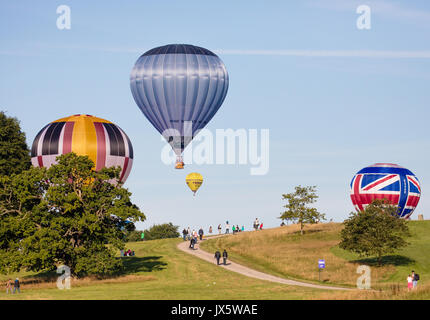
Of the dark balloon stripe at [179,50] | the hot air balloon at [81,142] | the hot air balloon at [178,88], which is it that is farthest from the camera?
the dark balloon stripe at [179,50]

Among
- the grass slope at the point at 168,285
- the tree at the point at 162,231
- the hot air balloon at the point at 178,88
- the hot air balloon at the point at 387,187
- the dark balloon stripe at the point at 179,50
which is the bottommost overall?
the grass slope at the point at 168,285

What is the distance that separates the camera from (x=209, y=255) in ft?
281

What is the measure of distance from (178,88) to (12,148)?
20.5m

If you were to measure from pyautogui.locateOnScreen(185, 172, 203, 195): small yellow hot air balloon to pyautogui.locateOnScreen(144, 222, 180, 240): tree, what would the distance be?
49376mm

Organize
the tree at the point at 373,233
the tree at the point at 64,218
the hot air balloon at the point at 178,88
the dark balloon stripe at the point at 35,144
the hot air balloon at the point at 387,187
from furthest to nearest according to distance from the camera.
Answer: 1. the hot air balloon at the point at 387,187
2. the hot air balloon at the point at 178,88
3. the dark balloon stripe at the point at 35,144
4. the tree at the point at 373,233
5. the tree at the point at 64,218

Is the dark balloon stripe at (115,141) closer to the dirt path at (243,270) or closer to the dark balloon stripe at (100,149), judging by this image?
the dark balloon stripe at (100,149)

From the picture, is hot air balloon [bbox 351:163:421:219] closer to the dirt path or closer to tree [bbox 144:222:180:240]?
the dirt path

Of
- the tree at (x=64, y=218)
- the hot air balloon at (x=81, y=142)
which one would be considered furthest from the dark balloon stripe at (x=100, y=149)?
the tree at (x=64, y=218)

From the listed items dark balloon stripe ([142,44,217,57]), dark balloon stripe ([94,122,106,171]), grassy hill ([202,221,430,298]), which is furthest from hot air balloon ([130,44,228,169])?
grassy hill ([202,221,430,298])

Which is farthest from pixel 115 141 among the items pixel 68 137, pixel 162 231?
pixel 162 231

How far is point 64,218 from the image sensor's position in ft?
220

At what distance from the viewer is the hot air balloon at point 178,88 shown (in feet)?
287

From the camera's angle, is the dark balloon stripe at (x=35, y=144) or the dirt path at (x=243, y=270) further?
the dark balloon stripe at (x=35, y=144)
